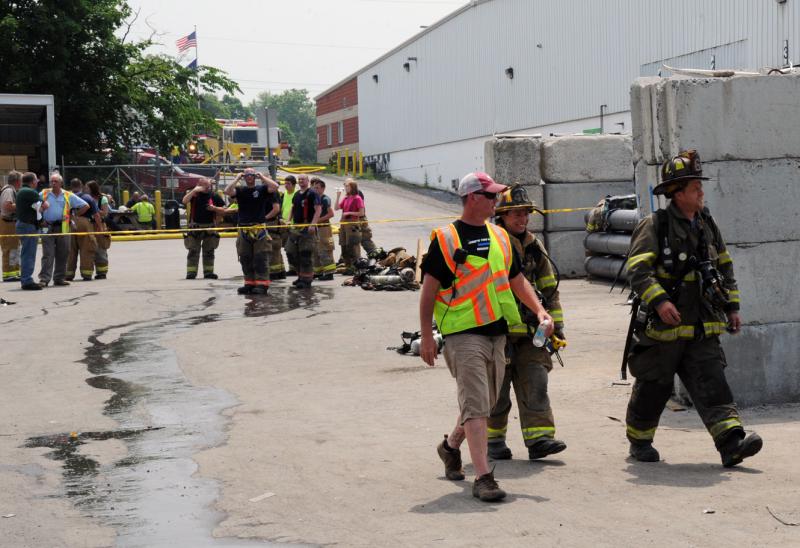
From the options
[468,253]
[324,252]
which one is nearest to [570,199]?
[324,252]

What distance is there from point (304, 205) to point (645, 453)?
12.7 m

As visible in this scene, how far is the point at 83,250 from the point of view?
2050cm

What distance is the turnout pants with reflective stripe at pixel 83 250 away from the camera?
66.5ft

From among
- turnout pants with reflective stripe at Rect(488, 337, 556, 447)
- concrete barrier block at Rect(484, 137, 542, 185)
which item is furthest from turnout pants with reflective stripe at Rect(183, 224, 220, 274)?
turnout pants with reflective stripe at Rect(488, 337, 556, 447)

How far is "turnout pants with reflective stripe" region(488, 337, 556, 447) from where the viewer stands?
705 cm

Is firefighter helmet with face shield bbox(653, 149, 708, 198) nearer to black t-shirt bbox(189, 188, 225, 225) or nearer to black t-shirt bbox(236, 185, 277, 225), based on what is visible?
black t-shirt bbox(236, 185, 277, 225)

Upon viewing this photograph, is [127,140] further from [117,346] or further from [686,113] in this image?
[686,113]

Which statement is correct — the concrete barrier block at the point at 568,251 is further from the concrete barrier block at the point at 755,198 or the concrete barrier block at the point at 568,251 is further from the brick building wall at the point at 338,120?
the brick building wall at the point at 338,120

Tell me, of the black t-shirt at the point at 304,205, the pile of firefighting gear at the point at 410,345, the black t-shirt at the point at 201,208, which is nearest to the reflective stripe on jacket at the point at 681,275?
the pile of firefighting gear at the point at 410,345

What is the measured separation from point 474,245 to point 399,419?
2627mm

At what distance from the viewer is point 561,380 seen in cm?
980

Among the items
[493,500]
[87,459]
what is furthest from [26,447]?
[493,500]

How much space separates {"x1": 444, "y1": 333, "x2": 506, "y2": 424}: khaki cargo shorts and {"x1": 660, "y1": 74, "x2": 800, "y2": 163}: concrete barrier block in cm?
293

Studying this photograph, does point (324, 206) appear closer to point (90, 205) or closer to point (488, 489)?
point (90, 205)
